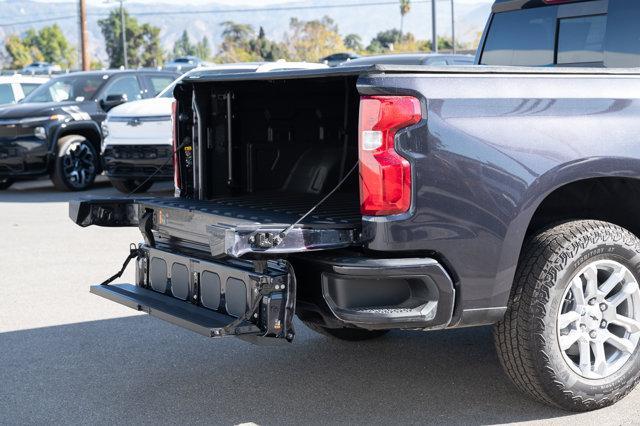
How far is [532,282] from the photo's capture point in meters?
4.24

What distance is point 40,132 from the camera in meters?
13.5

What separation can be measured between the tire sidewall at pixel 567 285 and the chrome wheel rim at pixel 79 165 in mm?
10659

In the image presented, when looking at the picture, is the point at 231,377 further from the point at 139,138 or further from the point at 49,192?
the point at 49,192

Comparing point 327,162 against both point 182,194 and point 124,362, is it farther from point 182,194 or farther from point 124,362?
point 124,362

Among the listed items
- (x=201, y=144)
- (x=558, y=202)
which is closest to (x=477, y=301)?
(x=558, y=202)

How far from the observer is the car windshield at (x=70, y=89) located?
567 inches

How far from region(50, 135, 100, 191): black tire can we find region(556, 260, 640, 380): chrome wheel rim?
10547mm

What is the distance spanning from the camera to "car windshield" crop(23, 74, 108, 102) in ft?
47.3

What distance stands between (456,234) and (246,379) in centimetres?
161

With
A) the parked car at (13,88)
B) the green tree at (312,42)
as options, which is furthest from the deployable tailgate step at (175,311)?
the green tree at (312,42)

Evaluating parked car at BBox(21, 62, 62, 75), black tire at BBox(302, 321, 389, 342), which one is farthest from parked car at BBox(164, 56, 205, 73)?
black tire at BBox(302, 321, 389, 342)

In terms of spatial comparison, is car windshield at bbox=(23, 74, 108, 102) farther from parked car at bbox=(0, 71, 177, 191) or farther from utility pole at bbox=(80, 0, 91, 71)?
utility pole at bbox=(80, 0, 91, 71)

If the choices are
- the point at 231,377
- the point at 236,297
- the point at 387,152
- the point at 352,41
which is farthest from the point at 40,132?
the point at 352,41

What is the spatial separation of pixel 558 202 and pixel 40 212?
8640 mm
